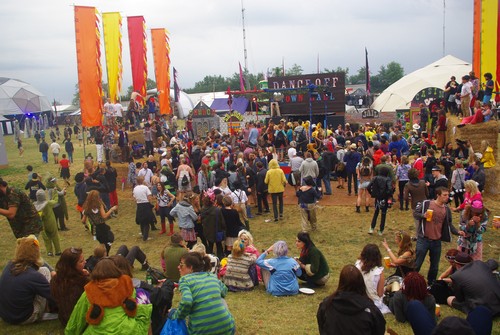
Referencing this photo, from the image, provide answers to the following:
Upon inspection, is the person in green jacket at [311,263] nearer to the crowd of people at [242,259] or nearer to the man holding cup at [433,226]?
the crowd of people at [242,259]

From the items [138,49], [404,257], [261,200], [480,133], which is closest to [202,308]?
[404,257]

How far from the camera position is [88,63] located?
1650cm

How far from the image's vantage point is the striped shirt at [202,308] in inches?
173

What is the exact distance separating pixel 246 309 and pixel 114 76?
626 inches

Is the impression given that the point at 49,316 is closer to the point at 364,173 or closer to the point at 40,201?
the point at 40,201

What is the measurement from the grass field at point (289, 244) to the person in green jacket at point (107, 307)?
5.08 ft

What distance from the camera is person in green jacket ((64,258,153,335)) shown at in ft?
12.8

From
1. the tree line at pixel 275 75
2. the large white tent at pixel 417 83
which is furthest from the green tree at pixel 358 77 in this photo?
the large white tent at pixel 417 83

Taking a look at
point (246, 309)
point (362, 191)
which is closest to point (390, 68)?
point (362, 191)

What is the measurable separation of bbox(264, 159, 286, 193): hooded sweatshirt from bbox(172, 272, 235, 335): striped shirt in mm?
7014

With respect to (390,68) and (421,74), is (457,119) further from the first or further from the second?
(390,68)

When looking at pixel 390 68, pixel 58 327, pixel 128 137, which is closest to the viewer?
pixel 58 327

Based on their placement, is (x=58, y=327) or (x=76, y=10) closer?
(x=58, y=327)

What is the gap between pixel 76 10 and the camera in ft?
53.1
